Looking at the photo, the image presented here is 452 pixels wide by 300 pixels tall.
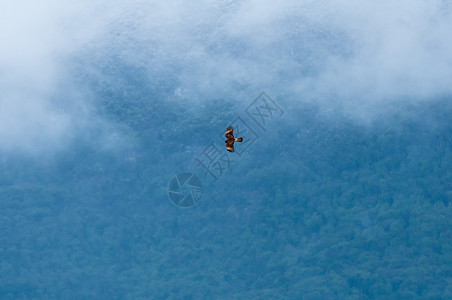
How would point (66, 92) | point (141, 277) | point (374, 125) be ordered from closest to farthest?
point (141, 277), point (374, 125), point (66, 92)

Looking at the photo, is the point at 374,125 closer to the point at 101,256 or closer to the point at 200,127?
the point at 200,127

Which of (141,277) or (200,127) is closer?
(141,277)

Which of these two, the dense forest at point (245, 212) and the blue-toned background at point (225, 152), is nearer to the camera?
the dense forest at point (245, 212)

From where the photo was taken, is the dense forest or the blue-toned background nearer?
the dense forest

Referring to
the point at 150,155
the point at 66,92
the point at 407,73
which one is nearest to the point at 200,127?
the point at 150,155

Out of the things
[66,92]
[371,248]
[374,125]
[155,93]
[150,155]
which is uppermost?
[66,92]
